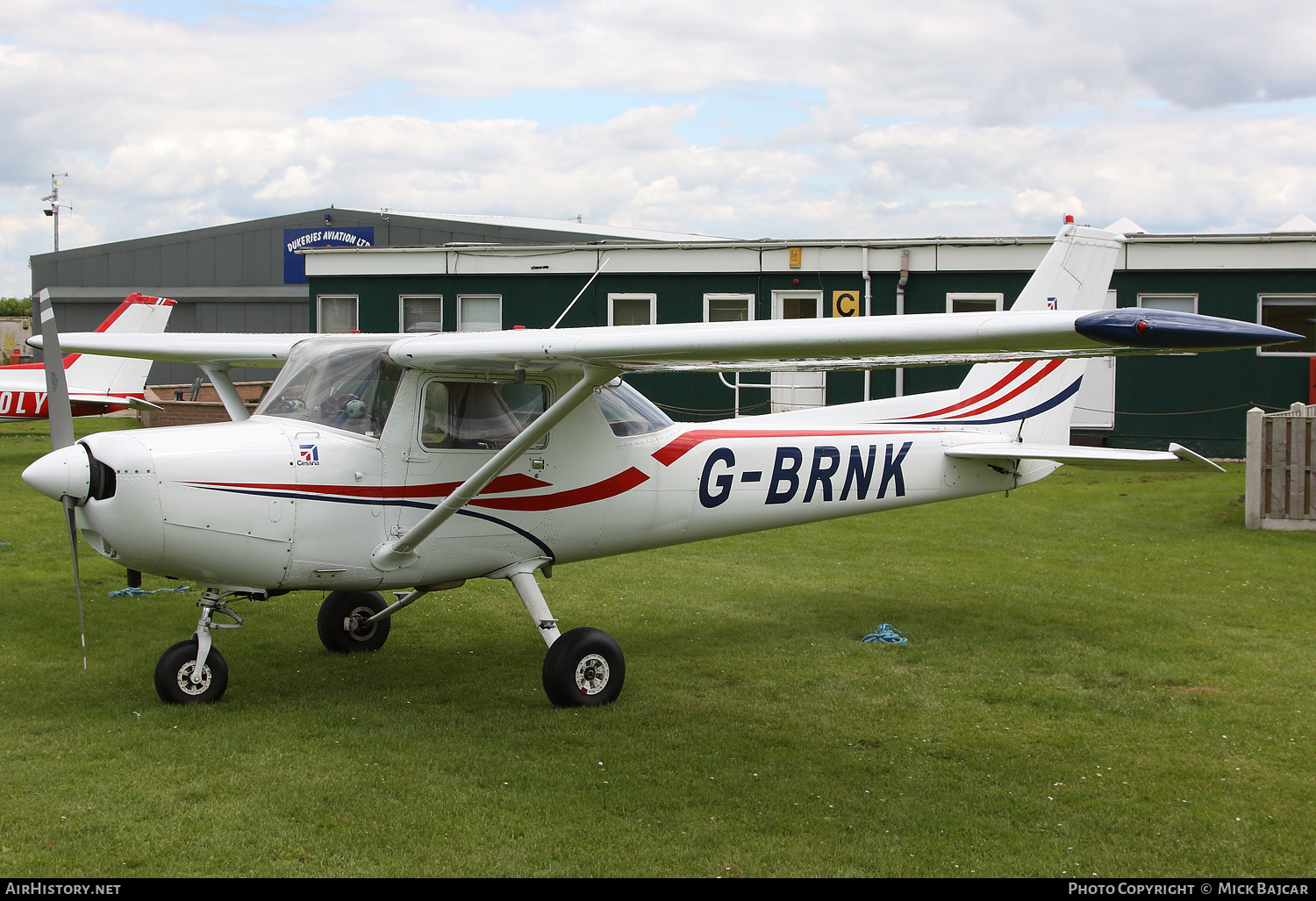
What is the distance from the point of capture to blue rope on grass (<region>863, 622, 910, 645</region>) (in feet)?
26.6

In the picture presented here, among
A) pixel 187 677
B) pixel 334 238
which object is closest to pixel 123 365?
pixel 334 238

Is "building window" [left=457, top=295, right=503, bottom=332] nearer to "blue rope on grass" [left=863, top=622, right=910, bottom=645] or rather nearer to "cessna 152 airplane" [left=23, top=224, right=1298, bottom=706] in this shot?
"cessna 152 airplane" [left=23, top=224, right=1298, bottom=706]

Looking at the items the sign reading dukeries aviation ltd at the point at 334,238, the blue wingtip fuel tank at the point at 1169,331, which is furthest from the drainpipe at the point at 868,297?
the sign reading dukeries aviation ltd at the point at 334,238

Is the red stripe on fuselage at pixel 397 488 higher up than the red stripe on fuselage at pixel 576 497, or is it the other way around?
the red stripe on fuselage at pixel 397 488

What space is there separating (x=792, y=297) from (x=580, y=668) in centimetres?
1438

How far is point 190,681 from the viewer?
6.37 meters

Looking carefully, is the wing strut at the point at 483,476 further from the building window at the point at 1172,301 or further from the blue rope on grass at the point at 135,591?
the building window at the point at 1172,301

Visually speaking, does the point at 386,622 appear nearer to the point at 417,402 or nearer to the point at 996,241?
the point at 417,402

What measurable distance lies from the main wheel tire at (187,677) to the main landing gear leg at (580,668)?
197cm

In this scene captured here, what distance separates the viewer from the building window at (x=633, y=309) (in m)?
20.5

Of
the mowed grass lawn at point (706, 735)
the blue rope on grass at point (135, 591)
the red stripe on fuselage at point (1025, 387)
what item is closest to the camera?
the mowed grass lawn at point (706, 735)

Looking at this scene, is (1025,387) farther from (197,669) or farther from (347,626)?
(197,669)

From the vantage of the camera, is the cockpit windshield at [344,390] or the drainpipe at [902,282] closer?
the cockpit windshield at [344,390]
